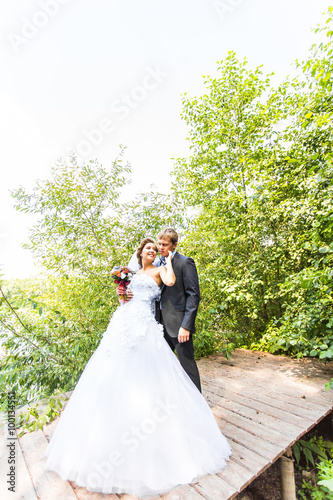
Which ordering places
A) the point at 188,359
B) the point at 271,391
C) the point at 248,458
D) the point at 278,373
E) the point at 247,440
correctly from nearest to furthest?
the point at 248,458 → the point at 247,440 → the point at 188,359 → the point at 271,391 → the point at 278,373

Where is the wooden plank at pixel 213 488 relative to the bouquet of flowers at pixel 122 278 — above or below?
below

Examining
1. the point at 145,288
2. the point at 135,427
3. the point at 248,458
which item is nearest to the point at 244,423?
the point at 248,458

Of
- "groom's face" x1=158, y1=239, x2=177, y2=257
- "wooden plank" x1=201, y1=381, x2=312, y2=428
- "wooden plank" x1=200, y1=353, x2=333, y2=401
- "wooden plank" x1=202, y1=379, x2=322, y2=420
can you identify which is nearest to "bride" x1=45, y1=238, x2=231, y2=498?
"groom's face" x1=158, y1=239, x2=177, y2=257

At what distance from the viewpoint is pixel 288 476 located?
2.43 meters

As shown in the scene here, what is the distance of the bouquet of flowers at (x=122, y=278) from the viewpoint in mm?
2430

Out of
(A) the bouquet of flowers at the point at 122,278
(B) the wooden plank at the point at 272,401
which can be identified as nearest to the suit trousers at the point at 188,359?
(A) the bouquet of flowers at the point at 122,278

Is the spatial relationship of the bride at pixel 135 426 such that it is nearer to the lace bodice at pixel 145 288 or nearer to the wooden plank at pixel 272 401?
the lace bodice at pixel 145 288

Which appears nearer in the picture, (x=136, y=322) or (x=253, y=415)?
(x=136, y=322)

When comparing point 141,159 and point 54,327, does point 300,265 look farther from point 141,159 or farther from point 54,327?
point 54,327

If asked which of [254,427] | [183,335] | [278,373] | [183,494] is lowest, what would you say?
[278,373]

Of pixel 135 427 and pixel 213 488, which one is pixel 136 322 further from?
pixel 213 488

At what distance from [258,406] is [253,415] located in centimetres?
21

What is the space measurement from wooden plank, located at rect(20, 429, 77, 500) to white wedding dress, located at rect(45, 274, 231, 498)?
2.8 inches

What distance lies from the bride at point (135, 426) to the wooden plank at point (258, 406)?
2.88 feet
